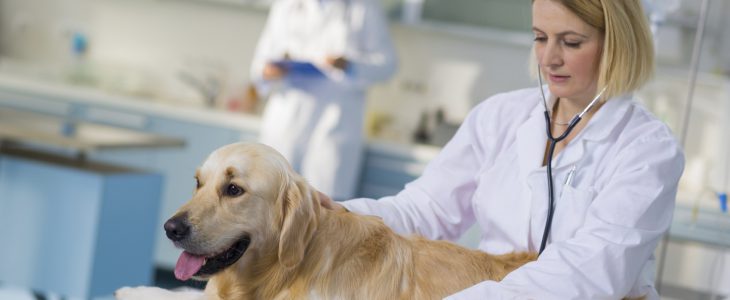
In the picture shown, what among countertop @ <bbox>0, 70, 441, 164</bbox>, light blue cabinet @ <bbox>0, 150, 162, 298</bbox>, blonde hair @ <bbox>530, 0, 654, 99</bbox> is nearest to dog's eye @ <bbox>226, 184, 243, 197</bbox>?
blonde hair @ <bbox>530, 0, 654, 99</bbox>

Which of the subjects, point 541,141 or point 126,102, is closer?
point 541,141

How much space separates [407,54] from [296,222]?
395 cm

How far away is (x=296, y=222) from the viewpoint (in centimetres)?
148

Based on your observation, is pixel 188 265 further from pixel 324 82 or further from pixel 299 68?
pixel 324 82

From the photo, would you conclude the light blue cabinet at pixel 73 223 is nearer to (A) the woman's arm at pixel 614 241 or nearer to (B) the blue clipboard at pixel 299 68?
(B) the blue clipboard at pixel 299 68

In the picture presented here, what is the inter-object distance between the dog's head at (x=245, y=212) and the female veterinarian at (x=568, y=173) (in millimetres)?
266

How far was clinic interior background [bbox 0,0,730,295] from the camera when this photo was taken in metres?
4.79

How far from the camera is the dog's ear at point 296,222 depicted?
57.6 inches

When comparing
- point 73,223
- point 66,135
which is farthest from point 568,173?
point 73,223

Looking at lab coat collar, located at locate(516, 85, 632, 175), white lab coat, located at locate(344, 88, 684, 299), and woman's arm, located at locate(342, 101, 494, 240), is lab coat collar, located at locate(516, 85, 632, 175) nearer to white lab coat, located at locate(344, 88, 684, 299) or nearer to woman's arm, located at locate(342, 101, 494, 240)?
white lab coat, located at locate(344, 88, 684, 299)

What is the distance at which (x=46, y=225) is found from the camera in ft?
13.1

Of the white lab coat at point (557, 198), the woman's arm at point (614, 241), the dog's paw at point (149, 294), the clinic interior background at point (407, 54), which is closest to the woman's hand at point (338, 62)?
the clinic interior background at point (407, 54)

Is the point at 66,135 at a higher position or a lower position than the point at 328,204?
lower

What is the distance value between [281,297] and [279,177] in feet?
0.58
